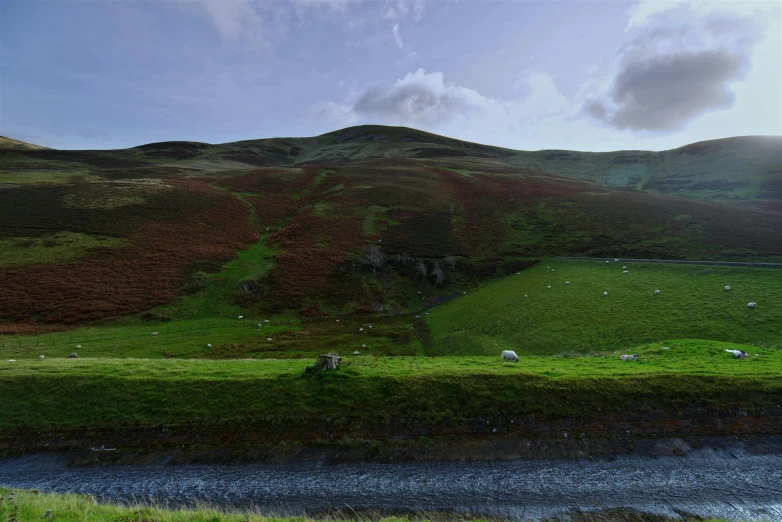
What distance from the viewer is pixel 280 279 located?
51.2m

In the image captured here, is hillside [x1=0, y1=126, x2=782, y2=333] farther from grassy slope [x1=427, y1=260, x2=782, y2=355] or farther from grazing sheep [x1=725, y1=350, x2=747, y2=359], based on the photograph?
grazing sheep [x1=725, y1=350, x2=747, y2=359]

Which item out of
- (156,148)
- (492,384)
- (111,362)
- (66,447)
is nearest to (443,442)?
(492,384)

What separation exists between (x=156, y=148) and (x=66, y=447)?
216 m

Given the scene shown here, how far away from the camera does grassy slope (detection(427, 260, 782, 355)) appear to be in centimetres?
2869

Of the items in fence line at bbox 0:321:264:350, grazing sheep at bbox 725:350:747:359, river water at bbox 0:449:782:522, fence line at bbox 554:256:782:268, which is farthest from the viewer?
fence line at bbox 554:256:782:268

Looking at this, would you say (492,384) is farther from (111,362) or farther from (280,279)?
(280,279)

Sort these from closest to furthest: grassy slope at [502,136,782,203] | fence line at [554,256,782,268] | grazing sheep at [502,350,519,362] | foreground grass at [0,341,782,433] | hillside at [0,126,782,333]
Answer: foreground grass at [0,341,782,433] → grazing sheep at [502,350,519,362] → fence line at [554,256,782,268] → hillside at [0,126,782,333] → grassy slope at [502,136,782,203]

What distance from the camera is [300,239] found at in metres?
63.2

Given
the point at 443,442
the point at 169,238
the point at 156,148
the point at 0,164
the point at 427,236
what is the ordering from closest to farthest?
the point at 443,442
the point at 169,238
the point at 427,236
the point at 0,164
the point at 156,148

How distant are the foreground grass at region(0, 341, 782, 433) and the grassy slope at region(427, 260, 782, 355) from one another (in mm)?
8104

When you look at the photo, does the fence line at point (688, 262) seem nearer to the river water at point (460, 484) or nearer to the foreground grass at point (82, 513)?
the river water at point (460, 484)

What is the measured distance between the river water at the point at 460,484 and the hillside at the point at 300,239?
3053 cm

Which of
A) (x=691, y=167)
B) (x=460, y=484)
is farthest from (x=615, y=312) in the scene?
(x=691, y=167)

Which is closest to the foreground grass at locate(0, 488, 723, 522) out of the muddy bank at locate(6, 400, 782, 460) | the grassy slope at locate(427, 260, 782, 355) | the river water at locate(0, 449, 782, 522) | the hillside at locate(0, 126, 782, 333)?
the river water at locate(0, 449, 782, 522)
